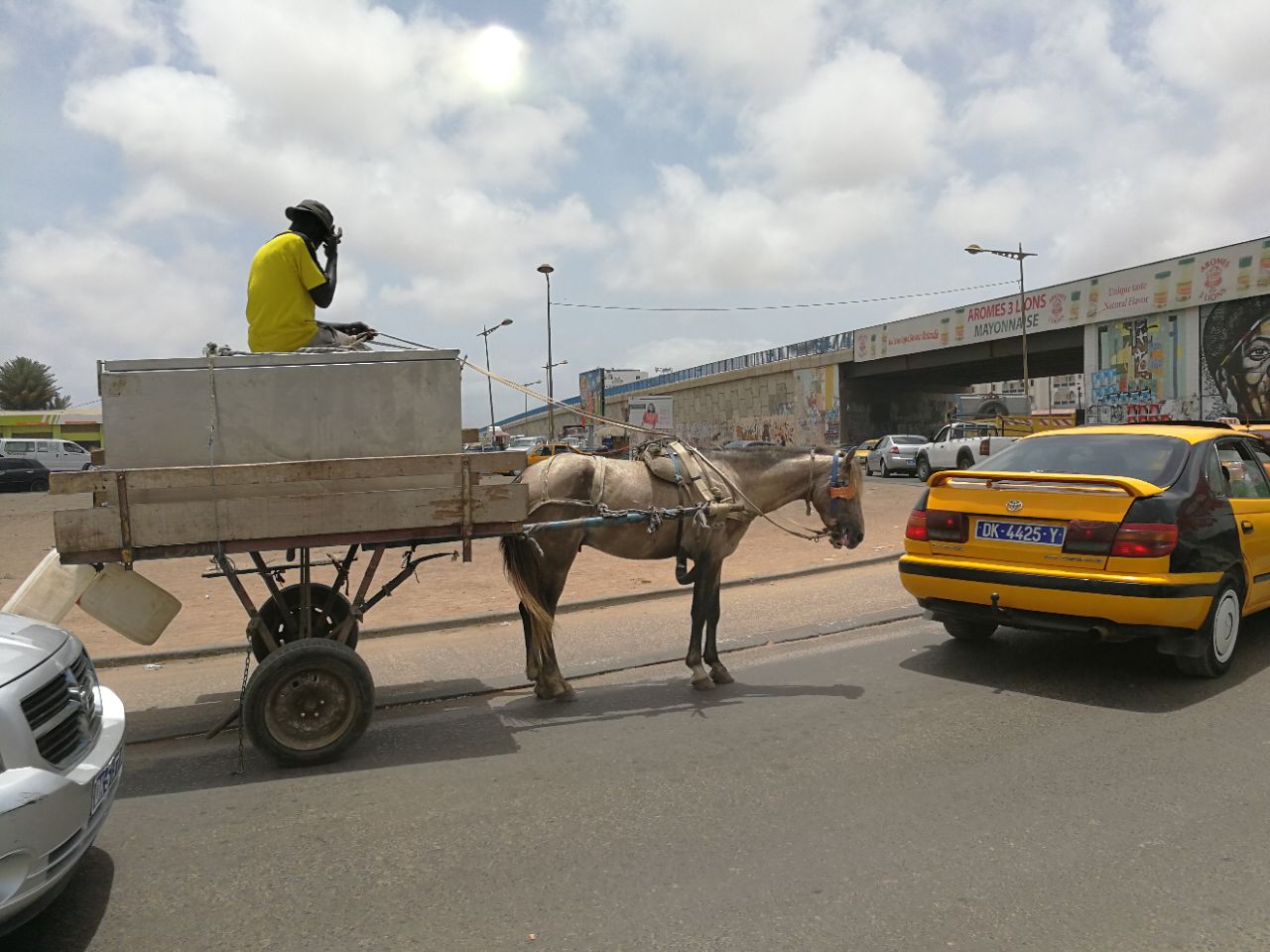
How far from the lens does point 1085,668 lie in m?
5.71

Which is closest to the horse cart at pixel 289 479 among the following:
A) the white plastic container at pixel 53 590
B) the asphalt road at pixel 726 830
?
the white plastic container at pixel 53 590

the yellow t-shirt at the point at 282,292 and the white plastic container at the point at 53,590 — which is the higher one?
the yellow t-shirt at the point at 282,292

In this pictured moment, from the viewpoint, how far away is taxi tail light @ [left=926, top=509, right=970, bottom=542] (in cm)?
575

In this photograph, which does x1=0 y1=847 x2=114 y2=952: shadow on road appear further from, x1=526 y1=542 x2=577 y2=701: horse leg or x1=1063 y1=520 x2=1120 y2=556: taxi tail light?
x1=1063 y1=520 x2=1120 y2=556: taxi tail light

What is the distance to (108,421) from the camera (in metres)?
4.13

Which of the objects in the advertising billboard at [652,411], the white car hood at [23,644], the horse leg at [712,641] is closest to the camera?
the white car hood at [23,644]

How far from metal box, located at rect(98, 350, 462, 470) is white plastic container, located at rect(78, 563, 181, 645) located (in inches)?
23.7

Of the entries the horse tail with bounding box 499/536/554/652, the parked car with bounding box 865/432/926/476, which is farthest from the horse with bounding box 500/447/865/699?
the parked car with bounding box 865/432/926/476

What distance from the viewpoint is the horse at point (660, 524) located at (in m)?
5.42

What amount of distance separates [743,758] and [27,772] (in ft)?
9.88

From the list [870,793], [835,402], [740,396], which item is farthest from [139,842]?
[740,396]

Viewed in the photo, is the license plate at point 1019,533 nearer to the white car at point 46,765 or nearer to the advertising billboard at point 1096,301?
the white car at point 46,765

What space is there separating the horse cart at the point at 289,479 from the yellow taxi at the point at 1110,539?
3.06m

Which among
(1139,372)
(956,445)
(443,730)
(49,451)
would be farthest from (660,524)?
(49,451)
